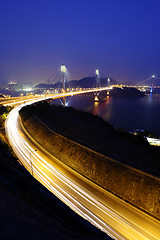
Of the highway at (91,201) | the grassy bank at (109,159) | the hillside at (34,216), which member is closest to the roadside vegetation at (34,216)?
the hillside at (34,216)

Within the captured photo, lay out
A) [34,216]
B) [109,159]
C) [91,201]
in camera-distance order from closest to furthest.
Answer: [34,216]
[91,201]
[109,159]

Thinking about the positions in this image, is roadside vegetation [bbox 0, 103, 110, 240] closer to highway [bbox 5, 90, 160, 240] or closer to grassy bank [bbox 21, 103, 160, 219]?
highway [bbox 5, 90, 160, 240]

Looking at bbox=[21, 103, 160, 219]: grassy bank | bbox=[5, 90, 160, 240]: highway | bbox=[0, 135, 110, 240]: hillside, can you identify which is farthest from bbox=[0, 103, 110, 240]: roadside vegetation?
bbox=[21, 103, 160, 219]: grassy bank

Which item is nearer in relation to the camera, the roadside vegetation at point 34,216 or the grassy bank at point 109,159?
the roadside vegetation at point 34,216

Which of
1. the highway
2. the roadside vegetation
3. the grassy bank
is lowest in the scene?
the highway

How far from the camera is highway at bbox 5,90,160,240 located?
Result: 4824mm

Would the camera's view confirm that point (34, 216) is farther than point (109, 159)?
No

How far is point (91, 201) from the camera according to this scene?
5793 mm

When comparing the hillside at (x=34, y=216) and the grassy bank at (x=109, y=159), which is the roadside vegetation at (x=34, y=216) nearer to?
the hillside at (x=34, y=216)

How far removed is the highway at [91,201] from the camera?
4.82 metres

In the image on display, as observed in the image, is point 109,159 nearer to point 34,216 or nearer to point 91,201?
point 91,201

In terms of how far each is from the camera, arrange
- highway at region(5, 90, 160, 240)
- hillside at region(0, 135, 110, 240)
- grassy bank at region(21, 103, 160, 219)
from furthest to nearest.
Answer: grassy bank at region(21, 103, 160, 219) → highway at region(5, 90, 160, 240) → hillside at region(0, 135, 110, 240)

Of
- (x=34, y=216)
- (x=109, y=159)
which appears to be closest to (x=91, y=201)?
(x=109, y=159)

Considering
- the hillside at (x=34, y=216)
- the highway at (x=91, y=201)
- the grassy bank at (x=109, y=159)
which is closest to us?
the hillside at (x=34, y=216)
